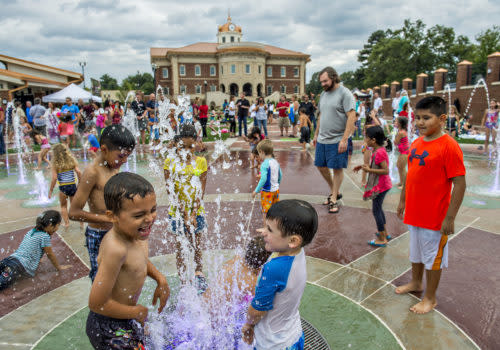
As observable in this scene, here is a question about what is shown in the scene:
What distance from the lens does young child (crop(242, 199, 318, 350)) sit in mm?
1696

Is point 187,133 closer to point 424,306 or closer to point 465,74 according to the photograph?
point 424,306

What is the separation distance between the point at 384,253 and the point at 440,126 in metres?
1.79

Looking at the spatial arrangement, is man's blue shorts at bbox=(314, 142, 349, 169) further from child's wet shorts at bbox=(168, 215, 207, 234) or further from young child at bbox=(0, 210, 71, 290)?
young child at bbox=(0, 210, 71, 290)

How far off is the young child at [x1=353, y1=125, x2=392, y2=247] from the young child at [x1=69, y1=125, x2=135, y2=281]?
2825 mm

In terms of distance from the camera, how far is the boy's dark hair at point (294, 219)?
5.55 feet

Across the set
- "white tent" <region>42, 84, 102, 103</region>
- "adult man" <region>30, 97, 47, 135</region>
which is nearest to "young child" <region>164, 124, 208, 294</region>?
"adult man" <region>30, 97, 47, 135</region>

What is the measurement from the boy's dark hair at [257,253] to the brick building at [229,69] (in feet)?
196

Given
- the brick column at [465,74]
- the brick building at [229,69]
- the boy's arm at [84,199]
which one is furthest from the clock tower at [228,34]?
the boy's arm at [84,199]

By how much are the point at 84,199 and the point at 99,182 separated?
16cm

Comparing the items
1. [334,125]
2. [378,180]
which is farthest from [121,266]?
[334,125]

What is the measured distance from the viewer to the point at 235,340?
2.50 meters

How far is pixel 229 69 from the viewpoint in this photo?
206 feet

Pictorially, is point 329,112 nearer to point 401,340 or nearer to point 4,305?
point 401,340

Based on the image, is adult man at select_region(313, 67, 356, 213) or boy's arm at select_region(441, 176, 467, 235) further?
adult man at select_region(313, 67, 356, 213)
